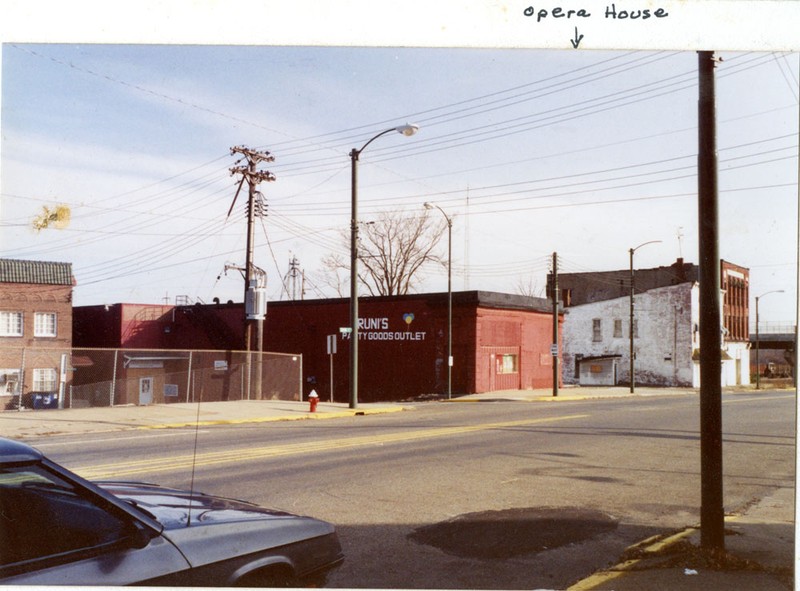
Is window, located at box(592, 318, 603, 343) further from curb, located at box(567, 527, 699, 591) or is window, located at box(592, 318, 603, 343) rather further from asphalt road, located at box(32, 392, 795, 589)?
curb, located at box(567, 527, 699, 591)

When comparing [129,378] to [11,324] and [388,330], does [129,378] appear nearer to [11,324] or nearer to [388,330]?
[11,324]

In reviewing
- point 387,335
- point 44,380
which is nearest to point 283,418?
point 44,380

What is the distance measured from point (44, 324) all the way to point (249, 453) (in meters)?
15.8

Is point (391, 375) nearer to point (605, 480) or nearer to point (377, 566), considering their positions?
point (605, 480)

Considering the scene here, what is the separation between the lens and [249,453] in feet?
37.2

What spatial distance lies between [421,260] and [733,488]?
48366 millimetres

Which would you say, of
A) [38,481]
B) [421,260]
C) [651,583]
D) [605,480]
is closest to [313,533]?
[38,481]

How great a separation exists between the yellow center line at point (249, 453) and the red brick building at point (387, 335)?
809 inches

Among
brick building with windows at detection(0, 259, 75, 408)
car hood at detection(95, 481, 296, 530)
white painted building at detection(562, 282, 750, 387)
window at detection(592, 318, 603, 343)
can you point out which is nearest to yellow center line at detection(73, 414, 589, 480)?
car hood at detection(95, 481, 296, 530)

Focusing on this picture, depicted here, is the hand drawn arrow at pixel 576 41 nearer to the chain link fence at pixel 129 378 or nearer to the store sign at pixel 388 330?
the chain link fence at pixel 129 378

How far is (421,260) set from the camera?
57562mm

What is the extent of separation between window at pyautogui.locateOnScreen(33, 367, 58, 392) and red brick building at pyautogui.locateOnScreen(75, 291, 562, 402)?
17140mm

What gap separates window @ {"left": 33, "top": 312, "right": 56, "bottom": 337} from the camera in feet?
75.9

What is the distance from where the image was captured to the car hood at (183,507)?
3.50 meters
